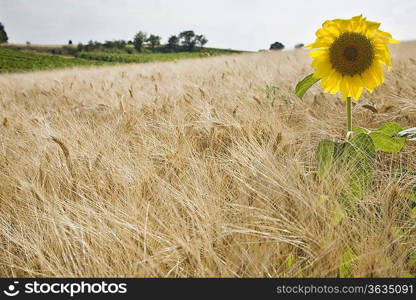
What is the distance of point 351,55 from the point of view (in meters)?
1.16

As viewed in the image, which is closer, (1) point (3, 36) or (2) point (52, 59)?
(2) point (52, 59)

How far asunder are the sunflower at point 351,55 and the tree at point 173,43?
59.8m

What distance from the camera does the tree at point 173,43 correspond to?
5784cm

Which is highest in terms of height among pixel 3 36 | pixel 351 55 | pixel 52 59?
pixel 3 36

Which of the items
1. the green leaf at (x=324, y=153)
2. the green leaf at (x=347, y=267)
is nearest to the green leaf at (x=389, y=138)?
the green leaf at (x=324, y=153)

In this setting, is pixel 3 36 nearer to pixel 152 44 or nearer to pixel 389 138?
pixel 152 44

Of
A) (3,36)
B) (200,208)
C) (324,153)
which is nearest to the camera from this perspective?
(200,208)

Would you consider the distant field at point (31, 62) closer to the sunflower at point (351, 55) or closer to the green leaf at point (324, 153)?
the sunflower at point (351, 55)

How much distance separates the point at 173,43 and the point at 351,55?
61.7 m

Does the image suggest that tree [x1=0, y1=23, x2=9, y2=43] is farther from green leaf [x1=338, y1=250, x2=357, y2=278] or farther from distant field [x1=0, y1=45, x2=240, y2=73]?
green leaf [x1=338, y1=250, x2=357, y2=278]

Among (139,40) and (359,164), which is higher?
(139,40)

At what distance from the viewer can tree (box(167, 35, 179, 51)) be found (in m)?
57.8

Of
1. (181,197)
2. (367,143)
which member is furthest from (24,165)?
(367,143)

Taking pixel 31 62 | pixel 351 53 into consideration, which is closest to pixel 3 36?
pixel 31 62
